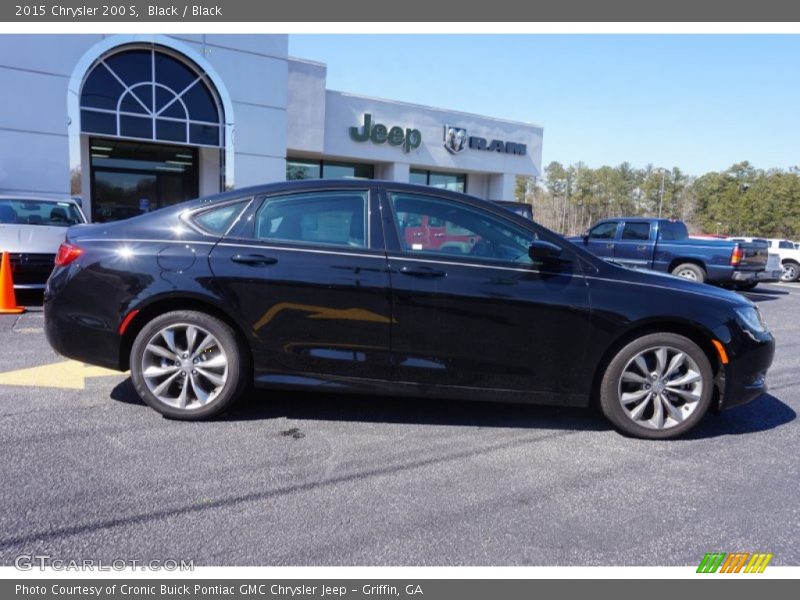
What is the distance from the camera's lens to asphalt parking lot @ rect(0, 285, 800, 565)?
268 cm

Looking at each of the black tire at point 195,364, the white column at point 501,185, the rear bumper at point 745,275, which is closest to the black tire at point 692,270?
the rear bumper at point 745,275

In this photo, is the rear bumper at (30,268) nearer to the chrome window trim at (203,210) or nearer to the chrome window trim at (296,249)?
the chrome window trim at (203,210)

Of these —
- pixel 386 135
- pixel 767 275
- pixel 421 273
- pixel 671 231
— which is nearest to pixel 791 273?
pixel 767 275

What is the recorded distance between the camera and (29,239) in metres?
8.18

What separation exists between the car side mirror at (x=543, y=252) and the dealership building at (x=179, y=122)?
1323 cm

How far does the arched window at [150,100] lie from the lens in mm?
14227

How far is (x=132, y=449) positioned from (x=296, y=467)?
1022mm

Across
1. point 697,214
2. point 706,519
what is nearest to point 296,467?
point 706,519

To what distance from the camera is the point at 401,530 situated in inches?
111

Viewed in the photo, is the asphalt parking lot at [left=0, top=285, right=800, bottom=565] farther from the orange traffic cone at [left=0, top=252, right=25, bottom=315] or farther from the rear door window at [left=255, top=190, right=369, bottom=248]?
the orange traffic cone at [left=0, top=252, right=25, bottom=315]

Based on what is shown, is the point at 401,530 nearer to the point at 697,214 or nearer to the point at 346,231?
the point at 346,231

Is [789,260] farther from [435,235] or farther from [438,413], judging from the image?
[435,235]

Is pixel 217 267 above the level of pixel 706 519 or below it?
above

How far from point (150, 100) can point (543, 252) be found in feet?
44.9
